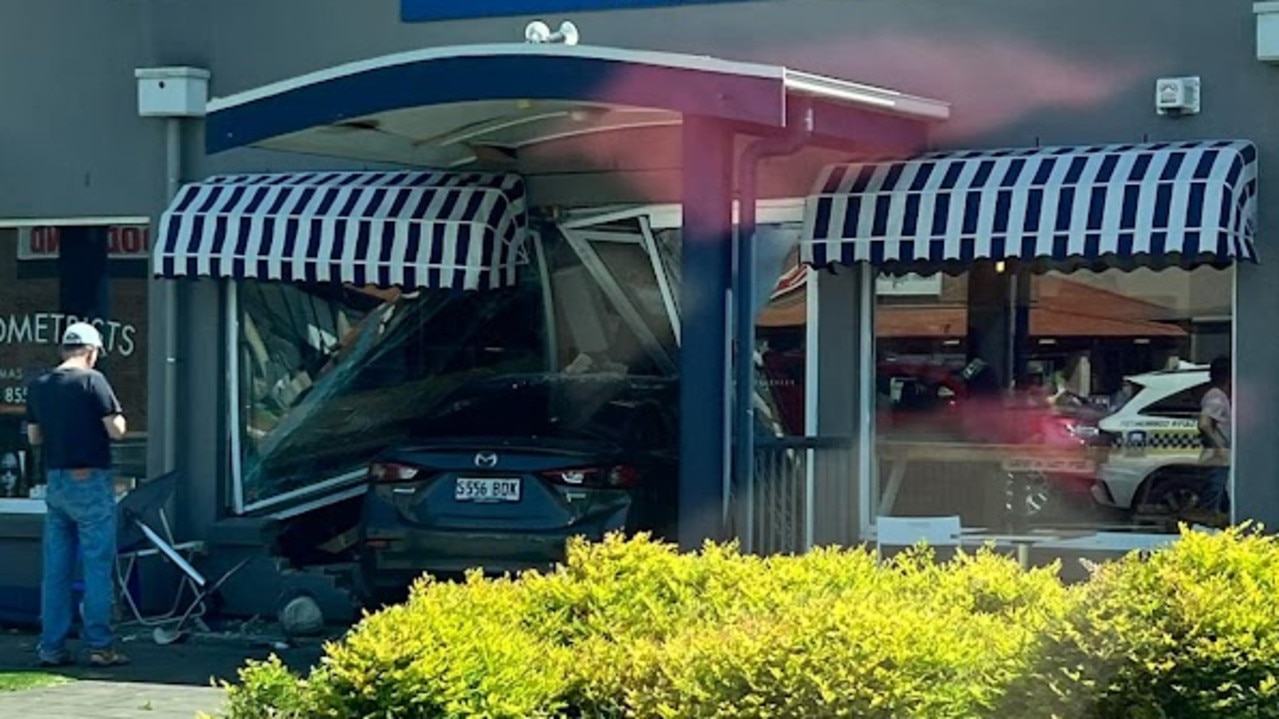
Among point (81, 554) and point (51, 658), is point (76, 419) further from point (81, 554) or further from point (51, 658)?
point (51, 658)

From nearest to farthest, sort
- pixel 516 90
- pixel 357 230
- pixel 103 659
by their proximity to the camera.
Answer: pixel 516 90
pixel 103 659
pixel 357 230

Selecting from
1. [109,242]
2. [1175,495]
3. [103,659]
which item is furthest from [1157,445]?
[109,242]

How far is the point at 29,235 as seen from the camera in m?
14.4

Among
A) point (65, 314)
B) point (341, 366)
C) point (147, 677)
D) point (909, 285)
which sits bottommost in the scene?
point (147, 677)

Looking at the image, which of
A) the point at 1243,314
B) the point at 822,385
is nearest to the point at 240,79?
the point at 822,385

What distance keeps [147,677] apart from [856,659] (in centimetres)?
669

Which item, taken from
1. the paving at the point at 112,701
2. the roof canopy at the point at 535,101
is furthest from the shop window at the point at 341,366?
the paving at the point at 112,701

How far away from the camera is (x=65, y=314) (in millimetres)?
14328

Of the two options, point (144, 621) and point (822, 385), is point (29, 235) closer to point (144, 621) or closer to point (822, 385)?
point (144, 621)

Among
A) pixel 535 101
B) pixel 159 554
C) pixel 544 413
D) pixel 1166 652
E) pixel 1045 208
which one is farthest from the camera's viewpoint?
pixel 159 554

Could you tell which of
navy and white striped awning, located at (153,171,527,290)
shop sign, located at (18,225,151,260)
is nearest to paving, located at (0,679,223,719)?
navy and white striped awning, located at (153,171,527,290)

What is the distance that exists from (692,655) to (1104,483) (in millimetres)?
6521

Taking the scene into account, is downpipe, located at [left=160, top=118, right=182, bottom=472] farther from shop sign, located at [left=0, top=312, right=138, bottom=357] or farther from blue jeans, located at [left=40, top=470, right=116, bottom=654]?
blue jeans, located at [left=40, top=470, right=116, bottom=654]

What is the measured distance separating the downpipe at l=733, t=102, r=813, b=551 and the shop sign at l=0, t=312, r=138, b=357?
4.85 metres
